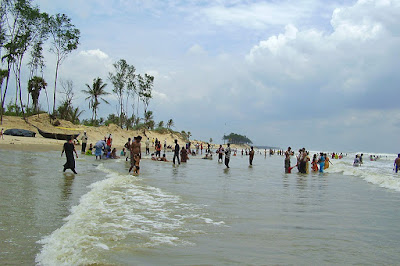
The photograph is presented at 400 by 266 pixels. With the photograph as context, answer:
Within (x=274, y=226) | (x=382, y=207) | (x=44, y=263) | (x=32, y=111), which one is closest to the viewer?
(x=44, y=263)

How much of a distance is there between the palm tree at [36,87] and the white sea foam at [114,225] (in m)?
44.0

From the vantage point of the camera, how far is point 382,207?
9.24 meters

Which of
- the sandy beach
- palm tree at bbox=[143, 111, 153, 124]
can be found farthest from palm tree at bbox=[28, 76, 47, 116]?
palm tree at bbox=[143, 111, 153, 124]

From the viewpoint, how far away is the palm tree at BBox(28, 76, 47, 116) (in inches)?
1858

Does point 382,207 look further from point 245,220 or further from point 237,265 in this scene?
point 237,265

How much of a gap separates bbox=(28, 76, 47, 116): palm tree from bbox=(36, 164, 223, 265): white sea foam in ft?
144

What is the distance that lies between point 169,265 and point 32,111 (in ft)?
166

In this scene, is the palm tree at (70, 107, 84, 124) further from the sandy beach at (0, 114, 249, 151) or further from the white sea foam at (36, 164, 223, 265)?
the white sea foam at (36, 164, 223, 265)

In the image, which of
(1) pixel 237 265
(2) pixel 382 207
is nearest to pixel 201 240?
(1) pixel 237 265

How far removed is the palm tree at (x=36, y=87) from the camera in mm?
47188

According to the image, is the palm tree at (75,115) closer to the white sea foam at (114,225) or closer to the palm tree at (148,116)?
the palm tree at (148,116)

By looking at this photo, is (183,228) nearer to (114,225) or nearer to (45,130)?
A: (114,225)

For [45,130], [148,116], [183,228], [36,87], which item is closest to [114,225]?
[183,228]

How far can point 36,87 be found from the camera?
47594 mm
